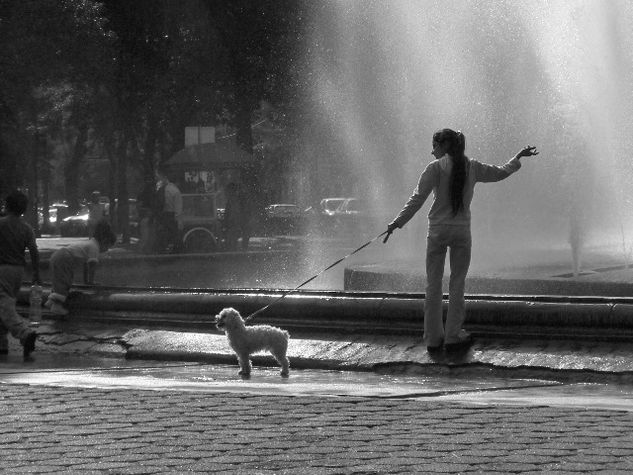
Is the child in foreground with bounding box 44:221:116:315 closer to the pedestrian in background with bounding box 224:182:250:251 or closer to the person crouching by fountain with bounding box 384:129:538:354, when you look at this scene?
the person crouching by fountain with bounding box 384:129:538:354

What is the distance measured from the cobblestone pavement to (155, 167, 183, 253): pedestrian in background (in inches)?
819

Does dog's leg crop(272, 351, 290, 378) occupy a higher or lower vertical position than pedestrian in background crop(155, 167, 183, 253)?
lower

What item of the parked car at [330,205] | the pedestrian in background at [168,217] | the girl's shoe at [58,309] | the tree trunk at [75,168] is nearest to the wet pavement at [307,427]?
the girl's shoe at [58,309]

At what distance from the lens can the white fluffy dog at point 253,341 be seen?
10.5 meters

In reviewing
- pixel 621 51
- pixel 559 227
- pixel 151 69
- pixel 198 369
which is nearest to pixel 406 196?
pixel 559 227

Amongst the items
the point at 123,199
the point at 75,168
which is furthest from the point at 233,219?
the point at 75,168

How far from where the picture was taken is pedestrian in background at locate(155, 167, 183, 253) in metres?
29.4

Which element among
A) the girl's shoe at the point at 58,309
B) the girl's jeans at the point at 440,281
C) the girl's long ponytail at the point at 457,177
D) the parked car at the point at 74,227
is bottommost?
the parked car at the point at 74,227

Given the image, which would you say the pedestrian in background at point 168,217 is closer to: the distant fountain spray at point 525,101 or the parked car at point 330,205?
the distant fountain spray at point 525,101

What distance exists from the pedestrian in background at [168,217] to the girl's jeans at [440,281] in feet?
61.9

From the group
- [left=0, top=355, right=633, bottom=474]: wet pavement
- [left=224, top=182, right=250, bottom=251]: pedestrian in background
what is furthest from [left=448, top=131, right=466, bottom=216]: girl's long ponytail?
[left=224, top=182, right=250, bottom=251]: pedestrian in background

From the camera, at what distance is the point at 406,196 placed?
102ft

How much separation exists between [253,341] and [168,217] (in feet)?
62.8

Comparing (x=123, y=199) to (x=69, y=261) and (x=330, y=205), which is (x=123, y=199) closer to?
(x=330, y=205)
